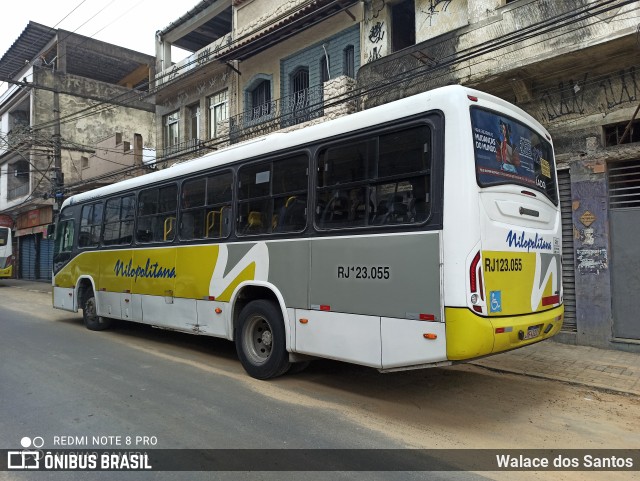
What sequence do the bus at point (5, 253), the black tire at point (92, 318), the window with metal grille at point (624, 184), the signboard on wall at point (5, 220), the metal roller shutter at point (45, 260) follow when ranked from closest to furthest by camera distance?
the window with metal grille at point (624, 184) → the black tire at point (92, 318) → the bus at point (5, 253) → the metal roller shutter at point (45, 260) → the signboard on wall at point (5, 220)

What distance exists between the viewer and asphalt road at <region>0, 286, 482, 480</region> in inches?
161

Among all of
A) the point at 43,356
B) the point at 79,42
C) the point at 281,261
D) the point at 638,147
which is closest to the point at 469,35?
the point at 638,147

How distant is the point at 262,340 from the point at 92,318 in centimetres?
569

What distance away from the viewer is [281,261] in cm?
577

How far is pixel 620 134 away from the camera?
27.6 feet

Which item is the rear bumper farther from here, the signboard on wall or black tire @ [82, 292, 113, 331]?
the signboard on wall

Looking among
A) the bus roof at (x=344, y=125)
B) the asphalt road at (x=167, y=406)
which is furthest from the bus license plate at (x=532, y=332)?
the bus roof at (x=344, y=125)

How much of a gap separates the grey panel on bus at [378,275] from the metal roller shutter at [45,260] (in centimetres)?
2873

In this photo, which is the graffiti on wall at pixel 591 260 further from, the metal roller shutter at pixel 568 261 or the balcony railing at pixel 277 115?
the balcony railing at pixel 277 115

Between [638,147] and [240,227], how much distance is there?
22.2 feet

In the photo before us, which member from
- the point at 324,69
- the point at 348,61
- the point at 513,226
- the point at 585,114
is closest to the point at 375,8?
the point at 348,61

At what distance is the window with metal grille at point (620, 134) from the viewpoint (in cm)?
827

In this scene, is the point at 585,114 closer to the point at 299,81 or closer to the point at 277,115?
the point at 299,81

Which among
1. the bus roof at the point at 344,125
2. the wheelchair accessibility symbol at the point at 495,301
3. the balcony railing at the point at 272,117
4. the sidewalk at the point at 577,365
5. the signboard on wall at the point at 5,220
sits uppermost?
the balcony railing at the point at 272,117
